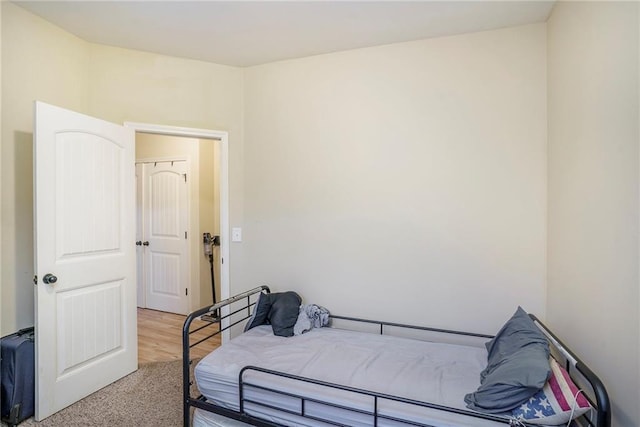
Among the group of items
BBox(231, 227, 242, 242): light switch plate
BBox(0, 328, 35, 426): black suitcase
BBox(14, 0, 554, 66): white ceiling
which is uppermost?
BBox(14, 0, 554, 66): white ceiling

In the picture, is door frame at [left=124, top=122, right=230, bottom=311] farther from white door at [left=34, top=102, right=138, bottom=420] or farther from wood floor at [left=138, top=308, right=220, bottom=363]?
wood floor at [left=138, top=308, right=220, bottom=363]

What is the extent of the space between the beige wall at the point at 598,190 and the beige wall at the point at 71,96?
2.29 m

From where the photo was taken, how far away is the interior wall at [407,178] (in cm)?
205

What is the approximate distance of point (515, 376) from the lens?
1.24m

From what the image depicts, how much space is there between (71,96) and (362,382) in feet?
9.05

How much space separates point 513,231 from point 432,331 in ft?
2.77

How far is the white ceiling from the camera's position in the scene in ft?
6.30

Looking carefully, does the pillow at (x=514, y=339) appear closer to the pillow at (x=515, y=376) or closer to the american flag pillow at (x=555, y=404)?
the pillow at (x=515, y=376)

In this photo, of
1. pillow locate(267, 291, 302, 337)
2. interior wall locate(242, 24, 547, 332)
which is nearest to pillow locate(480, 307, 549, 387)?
interior wall locate(242, 24, 547, 332)

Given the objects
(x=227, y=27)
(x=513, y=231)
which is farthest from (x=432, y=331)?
(x=227, y=27)

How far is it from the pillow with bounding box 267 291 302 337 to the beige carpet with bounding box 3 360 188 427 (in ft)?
2.63

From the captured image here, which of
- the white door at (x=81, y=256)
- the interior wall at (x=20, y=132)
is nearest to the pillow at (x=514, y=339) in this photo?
the white door at (x=81, y=256)

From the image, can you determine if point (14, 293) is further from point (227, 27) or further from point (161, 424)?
point (227, 27)

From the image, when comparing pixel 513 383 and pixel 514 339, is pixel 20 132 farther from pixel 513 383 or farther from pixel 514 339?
pixel 514 339
